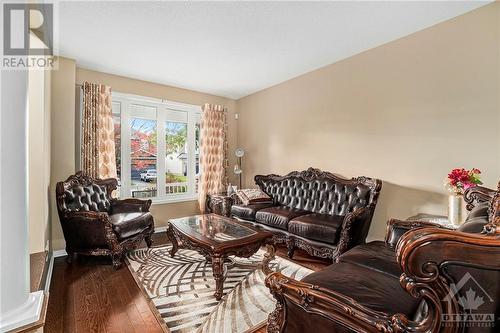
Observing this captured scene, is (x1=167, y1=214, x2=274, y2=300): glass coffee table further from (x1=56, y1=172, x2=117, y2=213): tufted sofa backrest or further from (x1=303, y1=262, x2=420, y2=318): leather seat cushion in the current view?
(x1=56, y1=172, x2=117, y2=213): tufted sofa backrest

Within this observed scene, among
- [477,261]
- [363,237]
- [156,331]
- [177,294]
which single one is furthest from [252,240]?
[477,261]

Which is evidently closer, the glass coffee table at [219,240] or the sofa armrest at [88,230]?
the glass coffee table at [219,240]

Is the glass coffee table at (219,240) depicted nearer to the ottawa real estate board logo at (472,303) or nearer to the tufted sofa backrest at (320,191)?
the tufted sofa backrest at (320,191)

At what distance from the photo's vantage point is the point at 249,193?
13.7 feet

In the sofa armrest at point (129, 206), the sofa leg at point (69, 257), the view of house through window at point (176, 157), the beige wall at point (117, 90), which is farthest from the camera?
the view of house through window at point (176, 157)

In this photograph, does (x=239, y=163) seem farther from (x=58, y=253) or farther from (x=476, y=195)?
(x=476, y=195)

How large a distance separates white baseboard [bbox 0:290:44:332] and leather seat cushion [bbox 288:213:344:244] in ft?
8.34

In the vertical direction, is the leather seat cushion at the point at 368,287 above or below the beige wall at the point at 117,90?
below

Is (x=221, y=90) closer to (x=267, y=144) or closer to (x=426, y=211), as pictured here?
(x=267, y=144)

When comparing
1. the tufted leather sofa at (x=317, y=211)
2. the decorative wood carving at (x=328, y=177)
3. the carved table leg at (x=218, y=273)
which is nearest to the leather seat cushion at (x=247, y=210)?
the tufted leather sofa at (x=317, y=211)

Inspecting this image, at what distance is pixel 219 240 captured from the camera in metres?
2.42

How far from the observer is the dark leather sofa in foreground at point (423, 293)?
0.70 metres

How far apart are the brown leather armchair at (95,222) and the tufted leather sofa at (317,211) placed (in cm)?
153

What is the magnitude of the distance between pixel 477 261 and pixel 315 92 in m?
3.63
